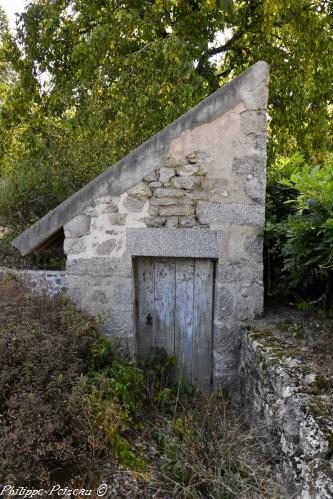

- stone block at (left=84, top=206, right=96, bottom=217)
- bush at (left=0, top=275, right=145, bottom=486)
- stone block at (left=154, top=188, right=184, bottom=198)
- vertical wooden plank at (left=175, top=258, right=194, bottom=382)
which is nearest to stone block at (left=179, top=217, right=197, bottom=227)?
stone block at (left=154, top=188, right=184, bottom=198)

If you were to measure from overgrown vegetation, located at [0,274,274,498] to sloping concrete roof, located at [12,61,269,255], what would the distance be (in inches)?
38.6

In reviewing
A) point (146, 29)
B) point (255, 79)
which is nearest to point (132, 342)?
point (255, 79)

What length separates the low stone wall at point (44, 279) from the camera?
5.29 meters

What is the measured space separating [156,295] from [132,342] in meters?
0.63

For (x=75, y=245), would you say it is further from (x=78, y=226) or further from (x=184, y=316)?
(x=184, y=316)

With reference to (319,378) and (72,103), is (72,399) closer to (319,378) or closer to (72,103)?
(319,378)

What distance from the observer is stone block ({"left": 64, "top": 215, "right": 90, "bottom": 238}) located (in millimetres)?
4984

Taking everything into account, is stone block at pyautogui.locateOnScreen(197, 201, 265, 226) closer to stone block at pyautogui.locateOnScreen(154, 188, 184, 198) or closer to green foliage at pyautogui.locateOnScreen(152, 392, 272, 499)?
stone block at pyautogui.locateOnScreen(154, 188, 184, 198)

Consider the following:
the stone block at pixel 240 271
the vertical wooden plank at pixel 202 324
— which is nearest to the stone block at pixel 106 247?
the vertical wooden plank at pixel 202 324

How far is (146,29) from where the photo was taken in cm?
791

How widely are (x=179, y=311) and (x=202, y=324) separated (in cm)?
32

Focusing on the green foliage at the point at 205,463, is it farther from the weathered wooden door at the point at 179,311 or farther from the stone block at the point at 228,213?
the stone block at the point at 228,213

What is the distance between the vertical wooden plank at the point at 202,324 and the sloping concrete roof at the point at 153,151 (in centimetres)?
131

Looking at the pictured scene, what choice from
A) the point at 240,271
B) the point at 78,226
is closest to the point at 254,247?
the point at 240,271
